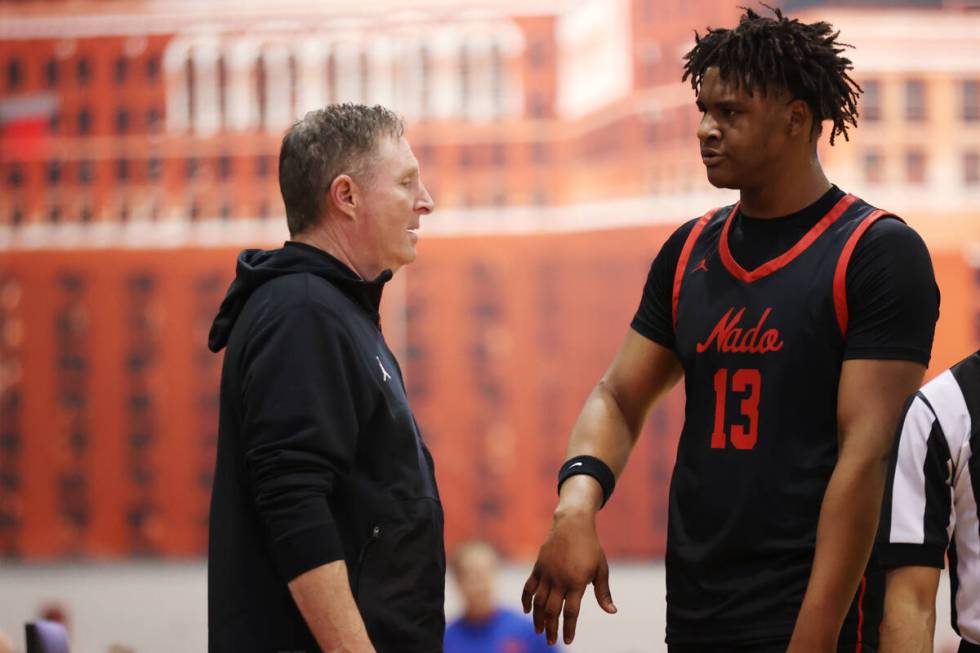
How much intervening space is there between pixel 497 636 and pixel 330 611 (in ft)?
7.33

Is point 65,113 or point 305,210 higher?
point 65,113

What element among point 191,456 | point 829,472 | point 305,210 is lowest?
point 191,456

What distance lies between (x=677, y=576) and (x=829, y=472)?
0.81 feet

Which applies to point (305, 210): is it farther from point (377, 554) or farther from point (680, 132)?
point (680, 132)

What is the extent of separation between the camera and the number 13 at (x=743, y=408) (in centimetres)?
156

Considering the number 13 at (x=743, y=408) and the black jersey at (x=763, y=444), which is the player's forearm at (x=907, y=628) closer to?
the black jersey at (x=763, y=444)

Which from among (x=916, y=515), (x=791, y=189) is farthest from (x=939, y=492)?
(x=791, y=189)

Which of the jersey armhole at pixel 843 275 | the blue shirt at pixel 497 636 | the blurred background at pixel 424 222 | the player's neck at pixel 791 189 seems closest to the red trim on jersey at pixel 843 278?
the jersey armhole at pixel 843 275

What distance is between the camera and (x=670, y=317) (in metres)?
1.75

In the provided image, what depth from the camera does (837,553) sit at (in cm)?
146

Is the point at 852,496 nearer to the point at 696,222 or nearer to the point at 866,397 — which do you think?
the point at 866,397

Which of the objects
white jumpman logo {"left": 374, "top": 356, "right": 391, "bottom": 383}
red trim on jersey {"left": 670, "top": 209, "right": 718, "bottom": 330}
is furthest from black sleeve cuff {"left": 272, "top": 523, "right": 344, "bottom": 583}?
red trim on jersey {"left": 670, "top": 209, "right": 718, "bottom": 330}

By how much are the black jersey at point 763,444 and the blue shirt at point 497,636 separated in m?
2.00

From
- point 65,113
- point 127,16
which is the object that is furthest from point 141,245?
point 127,16
